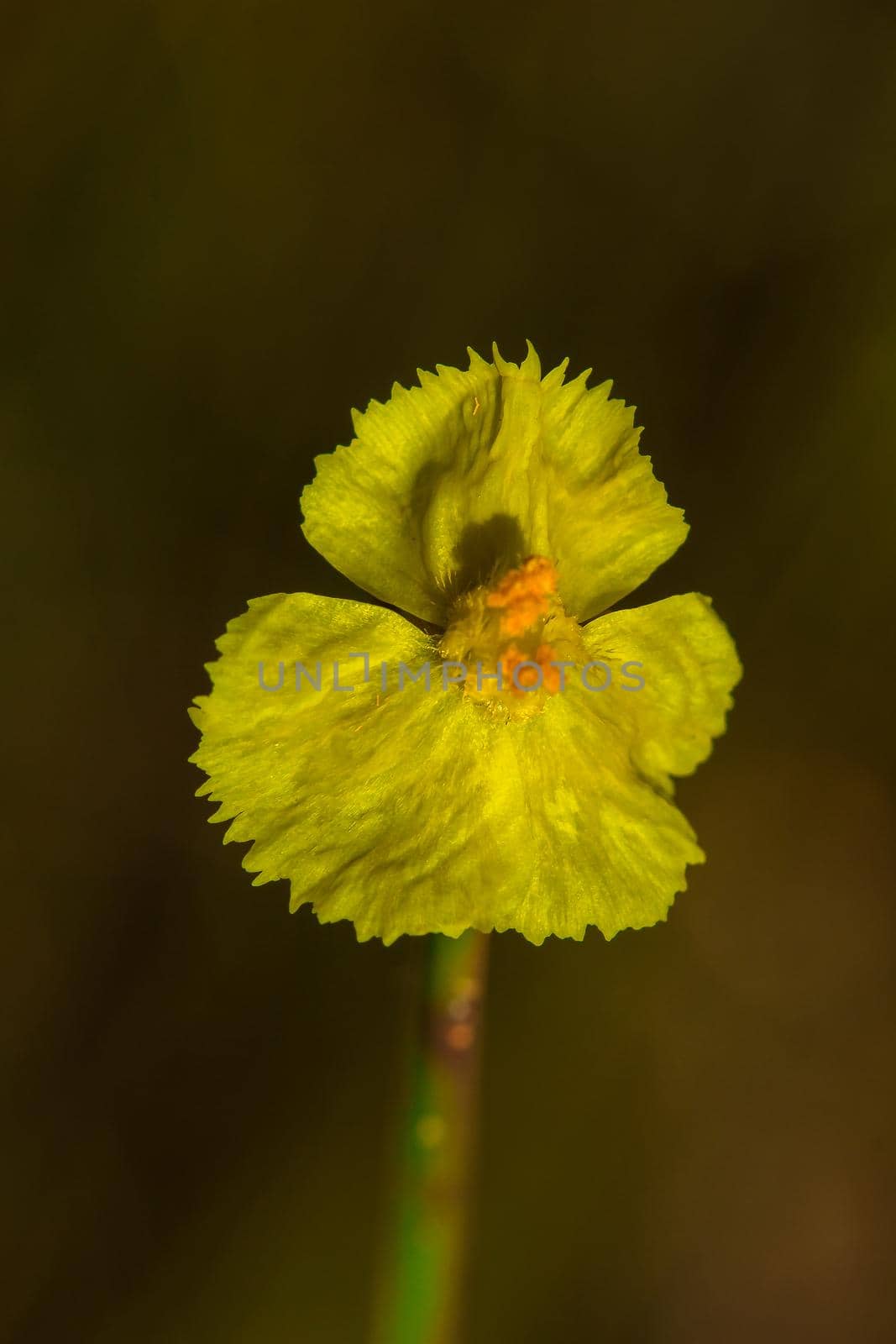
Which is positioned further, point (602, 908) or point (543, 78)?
point (543, 78)

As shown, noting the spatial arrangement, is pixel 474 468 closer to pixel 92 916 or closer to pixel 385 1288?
pixel 92 916

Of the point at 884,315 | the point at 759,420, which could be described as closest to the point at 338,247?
the point at 759,420

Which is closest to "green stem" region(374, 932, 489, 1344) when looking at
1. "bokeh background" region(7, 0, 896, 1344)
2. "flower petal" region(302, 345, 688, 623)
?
"bokeh background" region(7, 0, 896, 1344)

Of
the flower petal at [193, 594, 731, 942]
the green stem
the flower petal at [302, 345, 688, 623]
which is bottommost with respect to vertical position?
the green stem

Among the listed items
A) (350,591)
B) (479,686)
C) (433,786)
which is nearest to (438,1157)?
(433,786)

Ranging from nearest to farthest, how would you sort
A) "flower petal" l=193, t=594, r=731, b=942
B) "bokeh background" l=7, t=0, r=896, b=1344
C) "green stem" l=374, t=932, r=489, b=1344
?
"flower petal" l=193, t=594, r=731, b=942 → "green stem" l=374, t=932, r=489, b=1344 → "bokeh background" l=7, t=0, r=896, b=1344

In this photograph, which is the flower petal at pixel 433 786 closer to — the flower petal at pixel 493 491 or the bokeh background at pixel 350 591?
the flower petal at pixel 493 491

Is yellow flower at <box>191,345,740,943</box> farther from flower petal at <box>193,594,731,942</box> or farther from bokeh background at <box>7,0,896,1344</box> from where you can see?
bokeh background at <box>7,0,896,1344</box>
